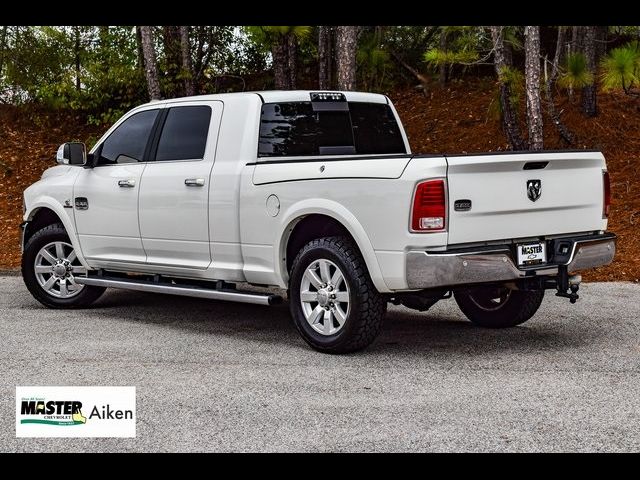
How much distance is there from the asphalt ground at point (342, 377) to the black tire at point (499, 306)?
143 millimetres

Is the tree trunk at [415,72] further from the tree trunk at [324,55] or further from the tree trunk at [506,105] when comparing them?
the tree trunk at [506,105]

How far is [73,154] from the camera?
369 inches

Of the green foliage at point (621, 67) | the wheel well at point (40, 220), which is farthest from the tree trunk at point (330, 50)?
the wheel well at point (40, 220)

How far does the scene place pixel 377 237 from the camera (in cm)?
698

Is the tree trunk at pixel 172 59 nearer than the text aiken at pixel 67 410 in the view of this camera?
No

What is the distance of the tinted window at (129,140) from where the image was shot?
9.13 m

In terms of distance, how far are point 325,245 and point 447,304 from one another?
2.99m

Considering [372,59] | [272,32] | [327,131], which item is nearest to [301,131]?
[327,131]

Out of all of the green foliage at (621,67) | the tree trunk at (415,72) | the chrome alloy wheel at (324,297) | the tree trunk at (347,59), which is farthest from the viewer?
the tree trunk at (415,72)

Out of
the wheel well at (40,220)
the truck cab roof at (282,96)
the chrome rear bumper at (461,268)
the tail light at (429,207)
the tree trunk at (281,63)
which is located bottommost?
the chrome rear bumper at (461,268)

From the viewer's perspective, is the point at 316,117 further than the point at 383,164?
Yes

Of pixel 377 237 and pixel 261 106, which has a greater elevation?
pixel 261 106

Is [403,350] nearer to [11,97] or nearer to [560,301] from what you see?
[560,301]

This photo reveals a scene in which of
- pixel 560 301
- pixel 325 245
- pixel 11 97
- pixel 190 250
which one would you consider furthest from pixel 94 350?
pixel 11 97
